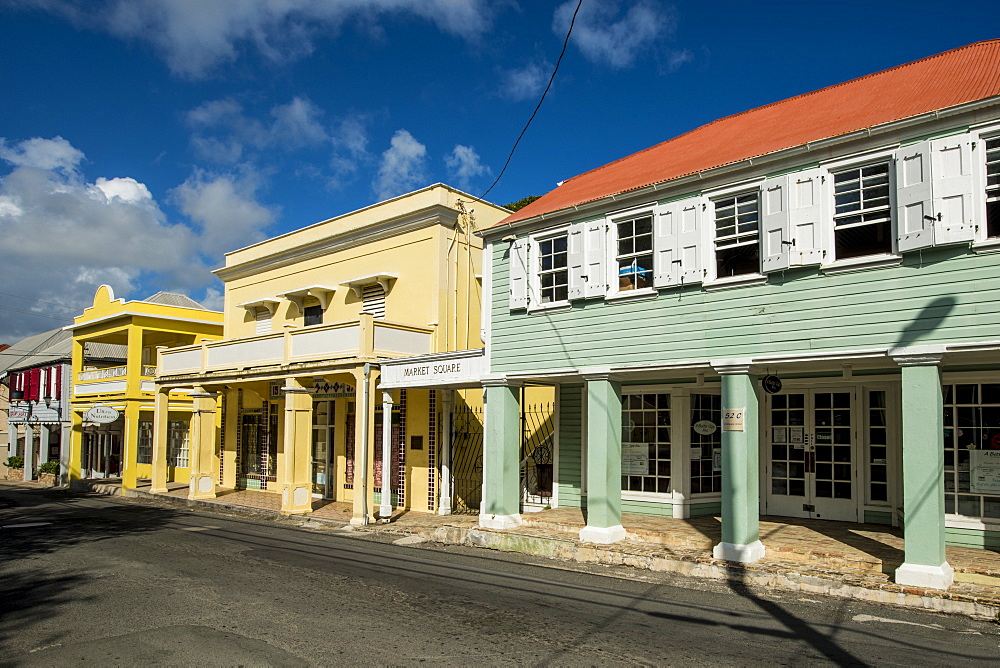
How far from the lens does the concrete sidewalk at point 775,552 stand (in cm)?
834

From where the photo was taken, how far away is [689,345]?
10.9 meters

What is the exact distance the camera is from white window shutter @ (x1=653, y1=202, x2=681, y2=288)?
Answer: 36.3 feet

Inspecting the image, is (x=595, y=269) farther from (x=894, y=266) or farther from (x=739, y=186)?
(x=894, y=266)

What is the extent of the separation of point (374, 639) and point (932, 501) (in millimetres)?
6547

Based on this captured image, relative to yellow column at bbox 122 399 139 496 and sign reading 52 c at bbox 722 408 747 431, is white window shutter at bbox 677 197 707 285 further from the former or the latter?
yellow column at bbox 122 399 139 496

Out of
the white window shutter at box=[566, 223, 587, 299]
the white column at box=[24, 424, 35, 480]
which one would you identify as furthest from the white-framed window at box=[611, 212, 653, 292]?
the white column at box=[24, 424, 35, 480]

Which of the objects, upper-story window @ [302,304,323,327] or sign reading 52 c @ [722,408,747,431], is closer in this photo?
sign reading 52 c @ [722,408,747,431]

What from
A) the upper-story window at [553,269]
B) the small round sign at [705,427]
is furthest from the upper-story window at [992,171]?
the upper-story window at [553,269]

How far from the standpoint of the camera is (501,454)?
527 inches

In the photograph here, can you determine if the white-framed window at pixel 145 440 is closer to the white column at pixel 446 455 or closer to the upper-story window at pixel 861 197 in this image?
the white column at pixel 446 455

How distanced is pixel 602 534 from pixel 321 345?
8.67 meters

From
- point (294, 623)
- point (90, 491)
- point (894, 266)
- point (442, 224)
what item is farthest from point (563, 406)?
point (90, 491)

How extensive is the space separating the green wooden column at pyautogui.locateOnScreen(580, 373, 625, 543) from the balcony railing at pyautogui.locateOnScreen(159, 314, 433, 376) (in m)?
5.82

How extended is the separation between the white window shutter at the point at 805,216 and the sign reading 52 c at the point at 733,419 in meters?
2.17
